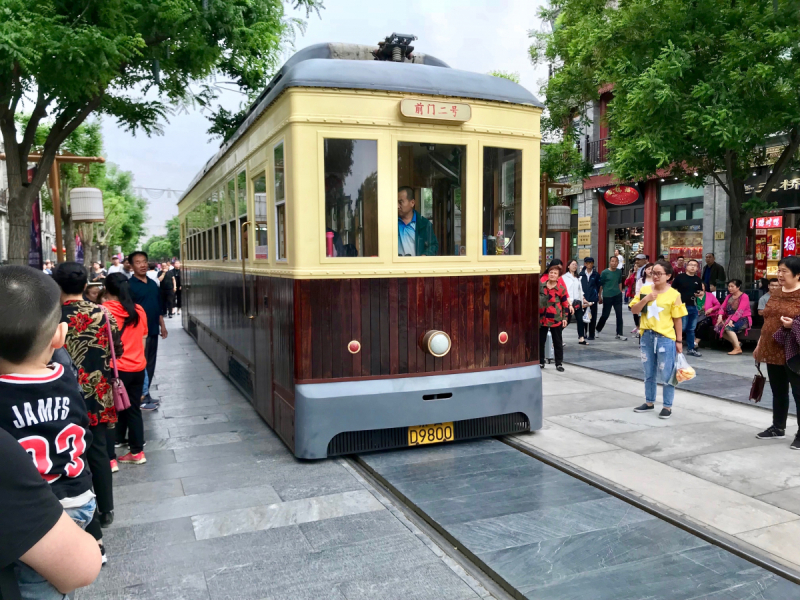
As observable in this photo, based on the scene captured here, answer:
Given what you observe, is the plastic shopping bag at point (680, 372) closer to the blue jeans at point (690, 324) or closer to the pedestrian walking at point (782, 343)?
the pedestrian walking at point (782, 343)

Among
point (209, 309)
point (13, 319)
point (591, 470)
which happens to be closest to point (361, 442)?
point (591, 470)

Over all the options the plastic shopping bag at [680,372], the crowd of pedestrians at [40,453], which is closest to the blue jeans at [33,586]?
the crowd of pedestrians at [40,453]

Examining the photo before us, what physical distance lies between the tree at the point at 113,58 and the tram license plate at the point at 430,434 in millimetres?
6152

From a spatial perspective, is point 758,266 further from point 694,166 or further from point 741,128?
point 741,128

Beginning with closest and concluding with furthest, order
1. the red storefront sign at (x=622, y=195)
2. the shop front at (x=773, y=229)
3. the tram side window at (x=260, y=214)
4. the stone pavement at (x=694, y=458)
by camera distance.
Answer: the stone pavement at (x=694, y=458) → the tram side window at (x=260, y=214) → the shop front at (x=773, y=229) → the red storefront sign at (x=622, y=195)

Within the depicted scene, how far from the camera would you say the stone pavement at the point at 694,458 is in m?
4.16

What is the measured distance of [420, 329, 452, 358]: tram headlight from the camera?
546 cm

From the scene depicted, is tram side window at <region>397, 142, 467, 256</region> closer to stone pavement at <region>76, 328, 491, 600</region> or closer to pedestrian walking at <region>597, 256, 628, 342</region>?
stone pavement at <region>76, 328, 491, 600</region>

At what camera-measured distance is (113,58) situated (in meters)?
8.70

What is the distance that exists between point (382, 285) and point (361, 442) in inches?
50.9

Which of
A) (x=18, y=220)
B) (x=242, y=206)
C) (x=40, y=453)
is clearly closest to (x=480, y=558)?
(x=40, y=453)

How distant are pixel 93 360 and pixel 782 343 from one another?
18.0ft

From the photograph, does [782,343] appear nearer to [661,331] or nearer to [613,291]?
[661,331]

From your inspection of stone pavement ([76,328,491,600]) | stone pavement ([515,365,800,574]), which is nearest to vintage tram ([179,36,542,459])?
stone pavement ([76,328,491,600])
